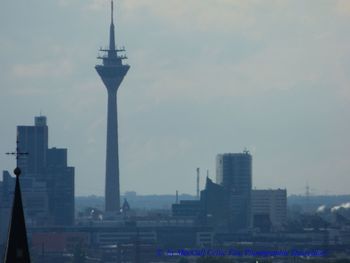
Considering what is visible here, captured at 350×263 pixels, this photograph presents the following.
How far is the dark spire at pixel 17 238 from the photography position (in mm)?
42844

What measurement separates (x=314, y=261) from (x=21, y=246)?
14122cm

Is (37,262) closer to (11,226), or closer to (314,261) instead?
(314,261)

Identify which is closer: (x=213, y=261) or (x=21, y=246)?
(x=21, y=246)

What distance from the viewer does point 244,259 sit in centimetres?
19375

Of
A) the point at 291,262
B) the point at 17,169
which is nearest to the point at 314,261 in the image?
the point at 291,262

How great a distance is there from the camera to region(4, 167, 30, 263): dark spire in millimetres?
42844

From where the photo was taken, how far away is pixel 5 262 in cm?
4269

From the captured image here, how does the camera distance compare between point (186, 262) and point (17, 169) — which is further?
point (186, 262)

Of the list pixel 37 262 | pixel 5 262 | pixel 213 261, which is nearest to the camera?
pixel 5 262

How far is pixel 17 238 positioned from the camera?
43344mm

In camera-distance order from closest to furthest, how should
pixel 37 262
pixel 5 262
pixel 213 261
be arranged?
pixel 5 262, pixel 213 261, pixel 37 262

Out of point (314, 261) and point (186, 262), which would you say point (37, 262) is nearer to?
point (186, 262)

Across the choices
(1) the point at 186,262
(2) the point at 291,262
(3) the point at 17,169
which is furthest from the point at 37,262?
(3) the point at 17,169

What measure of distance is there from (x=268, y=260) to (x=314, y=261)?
456 centimetres
